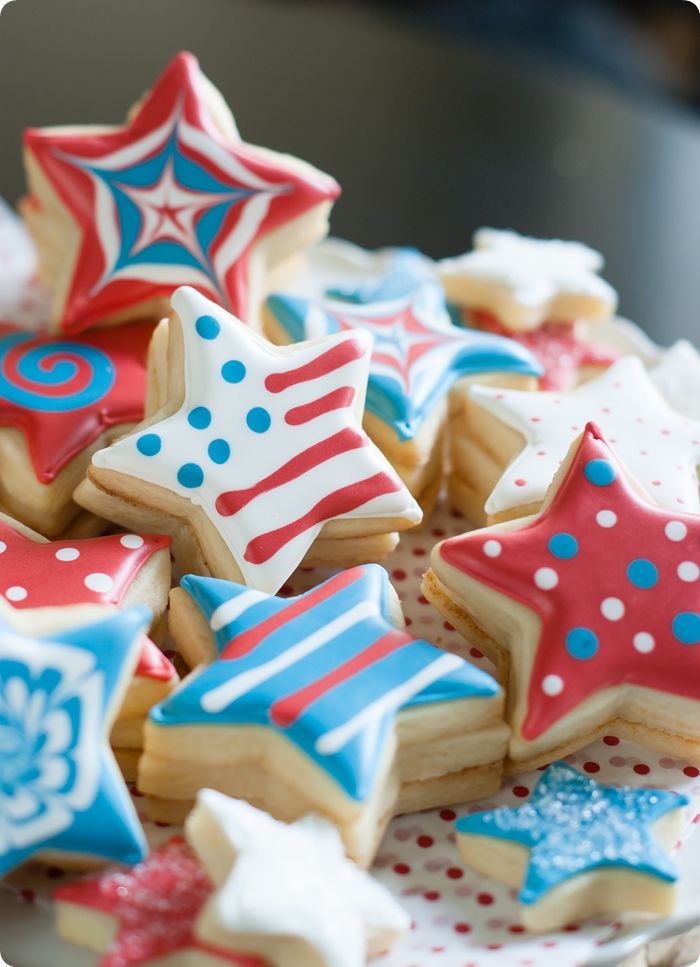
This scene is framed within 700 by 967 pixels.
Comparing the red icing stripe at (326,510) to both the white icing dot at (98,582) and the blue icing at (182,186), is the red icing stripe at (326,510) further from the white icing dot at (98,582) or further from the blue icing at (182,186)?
the blue icing at (182,186)

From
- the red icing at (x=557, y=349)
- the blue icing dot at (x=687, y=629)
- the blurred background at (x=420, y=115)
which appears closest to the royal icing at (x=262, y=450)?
the blue icing dot at (x=687, y=629)

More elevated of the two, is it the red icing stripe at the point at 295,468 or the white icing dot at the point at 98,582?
the red icing stripe at the point at 295,468

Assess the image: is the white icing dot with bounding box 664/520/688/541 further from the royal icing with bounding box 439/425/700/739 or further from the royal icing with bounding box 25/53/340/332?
the royal icing with bounding box 25/53/340/332

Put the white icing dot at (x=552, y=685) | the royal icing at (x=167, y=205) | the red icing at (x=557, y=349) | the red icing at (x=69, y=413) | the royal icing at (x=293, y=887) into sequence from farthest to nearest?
the red icing at (x=557, y=349) < the royal icing at (x=167, y=205) < the red icing at (x=69, y=413) < the white icing dot at (x=552, y=685) < the royal icing at (x=293, y=887)

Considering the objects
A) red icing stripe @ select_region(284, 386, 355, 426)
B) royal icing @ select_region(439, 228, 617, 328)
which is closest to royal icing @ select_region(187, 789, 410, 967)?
red icing stripe @ select_region(284, 386, 355, 426)

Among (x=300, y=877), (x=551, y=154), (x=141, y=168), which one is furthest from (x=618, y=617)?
(x=551, y=154)

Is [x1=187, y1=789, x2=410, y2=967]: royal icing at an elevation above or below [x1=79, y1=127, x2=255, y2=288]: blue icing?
below

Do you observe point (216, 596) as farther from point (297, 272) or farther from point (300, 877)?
point (297, 272)
